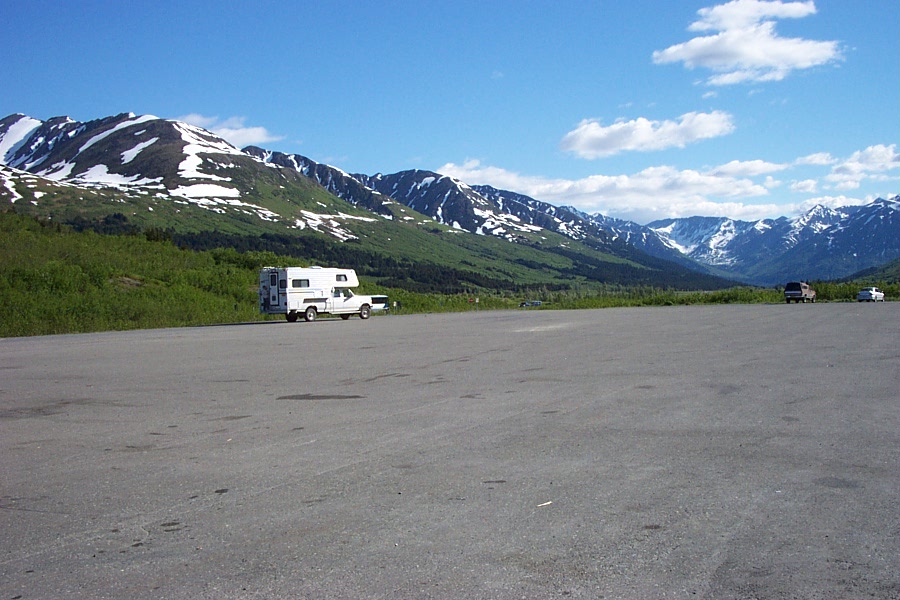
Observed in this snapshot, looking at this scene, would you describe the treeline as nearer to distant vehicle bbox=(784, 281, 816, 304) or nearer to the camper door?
distant vehicle bbox=(784, 281, 816, 304)

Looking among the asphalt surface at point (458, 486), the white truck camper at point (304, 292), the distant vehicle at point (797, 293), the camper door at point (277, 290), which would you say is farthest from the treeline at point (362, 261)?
the asphalt surface at point (458, 486)

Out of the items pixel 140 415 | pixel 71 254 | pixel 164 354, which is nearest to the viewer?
pixel 140 415

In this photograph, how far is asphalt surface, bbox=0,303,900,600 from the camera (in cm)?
441

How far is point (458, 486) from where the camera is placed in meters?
6.23

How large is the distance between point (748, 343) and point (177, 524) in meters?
17.3

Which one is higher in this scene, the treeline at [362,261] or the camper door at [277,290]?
the treeline at [362,261]

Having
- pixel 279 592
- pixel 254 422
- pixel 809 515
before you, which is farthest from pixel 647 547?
pixel 254 422

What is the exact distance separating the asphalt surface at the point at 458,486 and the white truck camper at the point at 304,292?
1032 inches

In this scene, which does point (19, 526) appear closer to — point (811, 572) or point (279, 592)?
point (279, 592)

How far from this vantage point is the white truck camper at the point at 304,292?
3991 centimetres

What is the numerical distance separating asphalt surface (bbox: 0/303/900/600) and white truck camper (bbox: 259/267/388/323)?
26.2m

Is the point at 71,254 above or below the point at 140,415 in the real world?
above

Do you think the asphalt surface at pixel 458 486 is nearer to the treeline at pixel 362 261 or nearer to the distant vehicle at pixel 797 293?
the distant vehicle at pixel 797 293

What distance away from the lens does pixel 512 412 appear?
9.78 meters
